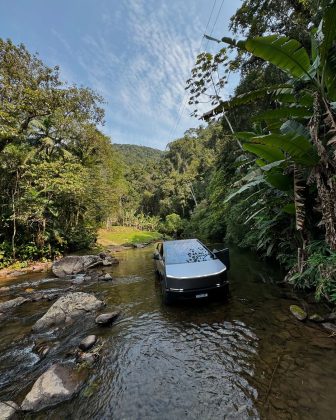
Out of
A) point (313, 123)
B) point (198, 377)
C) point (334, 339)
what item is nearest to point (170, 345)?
point (198, 377)

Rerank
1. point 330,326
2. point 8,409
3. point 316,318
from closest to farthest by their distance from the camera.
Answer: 1. point 8,409
2. point 330,326
3. point 316,318

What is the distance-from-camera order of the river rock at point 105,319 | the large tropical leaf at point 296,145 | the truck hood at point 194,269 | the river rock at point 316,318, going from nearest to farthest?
the large tropical leaf at point 296,145, the river rock at point 316,318, the river rock at point 105,319, the truck hood at point 194,269

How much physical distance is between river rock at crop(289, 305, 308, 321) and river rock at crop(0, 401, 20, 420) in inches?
208

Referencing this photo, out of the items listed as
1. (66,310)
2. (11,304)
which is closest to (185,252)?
(66,310)

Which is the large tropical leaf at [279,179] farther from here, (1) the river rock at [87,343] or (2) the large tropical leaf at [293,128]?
(1) the river rock at [87,343]

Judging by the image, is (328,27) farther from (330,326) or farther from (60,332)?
(60,332)

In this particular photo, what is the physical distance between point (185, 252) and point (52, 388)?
494cm

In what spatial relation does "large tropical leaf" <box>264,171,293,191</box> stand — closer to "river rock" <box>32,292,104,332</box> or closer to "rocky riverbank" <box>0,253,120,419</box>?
"rocky riverbank" <box>0,253,120,419</box>

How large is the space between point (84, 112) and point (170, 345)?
74.0 feet

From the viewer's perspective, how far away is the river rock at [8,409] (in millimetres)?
3316

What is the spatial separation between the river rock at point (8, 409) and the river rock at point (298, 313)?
17.4 ft

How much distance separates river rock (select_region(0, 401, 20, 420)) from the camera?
3316 mm

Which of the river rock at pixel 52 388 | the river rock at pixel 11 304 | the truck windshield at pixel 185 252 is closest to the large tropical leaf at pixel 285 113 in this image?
the truck windshield at pixel 185 252

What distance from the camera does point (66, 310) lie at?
7.03 metres
